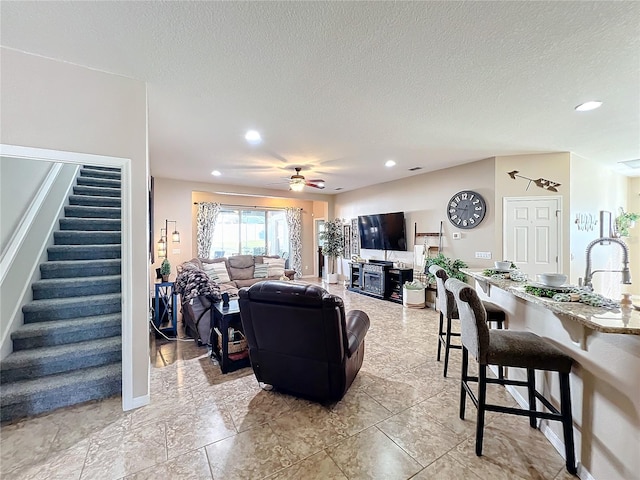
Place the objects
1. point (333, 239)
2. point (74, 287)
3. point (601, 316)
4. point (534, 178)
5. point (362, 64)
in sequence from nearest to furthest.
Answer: point (601, 316)
point (362, 64)
point (74, 287)
point (534, 178)
point (333, 239)

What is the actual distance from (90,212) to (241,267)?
10.1 feet

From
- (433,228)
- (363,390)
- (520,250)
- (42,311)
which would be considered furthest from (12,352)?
(520,250)

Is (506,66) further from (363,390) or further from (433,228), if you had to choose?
(433,228)

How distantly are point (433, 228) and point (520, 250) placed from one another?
5.08 feet

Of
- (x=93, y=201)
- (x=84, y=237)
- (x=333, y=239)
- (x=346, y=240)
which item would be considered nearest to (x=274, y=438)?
(x=84, y=237)

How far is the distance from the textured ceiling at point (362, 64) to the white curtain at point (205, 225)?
13.6 ft

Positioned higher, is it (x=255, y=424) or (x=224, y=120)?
(x=224, y=120)

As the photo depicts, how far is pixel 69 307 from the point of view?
2.91m

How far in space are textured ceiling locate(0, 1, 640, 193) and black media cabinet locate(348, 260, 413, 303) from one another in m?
3.17

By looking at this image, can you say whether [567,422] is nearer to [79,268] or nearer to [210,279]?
[210,279]

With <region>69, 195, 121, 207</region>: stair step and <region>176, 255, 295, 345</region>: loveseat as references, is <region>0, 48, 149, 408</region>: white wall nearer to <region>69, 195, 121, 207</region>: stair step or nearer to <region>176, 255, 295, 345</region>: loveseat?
<region>176, 255, 295, 345</region>: loveseat

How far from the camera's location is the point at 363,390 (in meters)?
2.61

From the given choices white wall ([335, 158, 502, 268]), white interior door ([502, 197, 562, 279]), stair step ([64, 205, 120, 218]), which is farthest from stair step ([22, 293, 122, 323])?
white interior door ([502, 197, 562, 279])

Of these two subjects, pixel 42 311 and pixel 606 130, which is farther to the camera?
pixel 606 130
